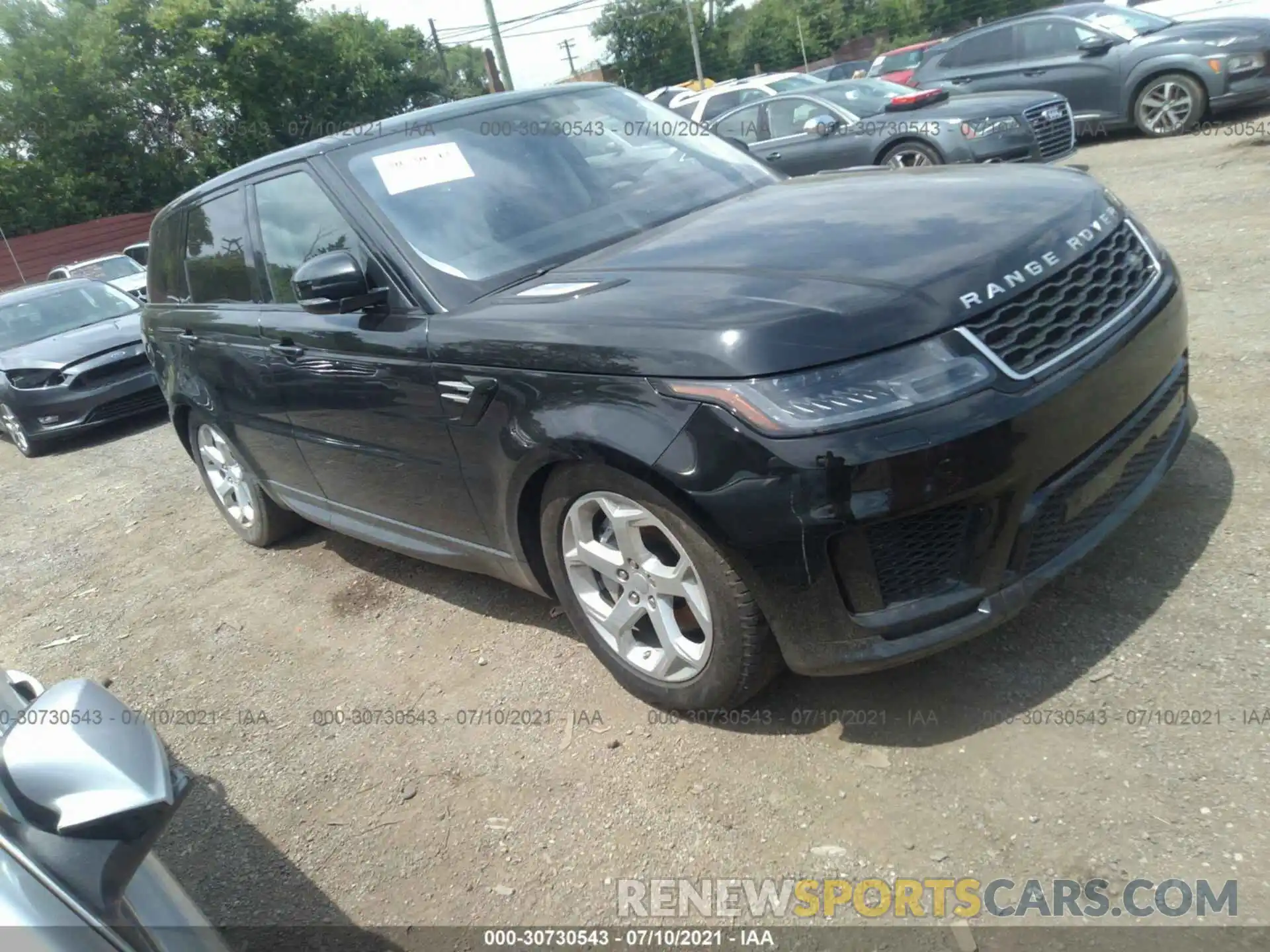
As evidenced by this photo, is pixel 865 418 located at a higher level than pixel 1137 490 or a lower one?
higher

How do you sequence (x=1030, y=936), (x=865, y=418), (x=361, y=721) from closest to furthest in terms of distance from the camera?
(x=1030, y=936) < (x=865, y=418) < (x=361, y=721)

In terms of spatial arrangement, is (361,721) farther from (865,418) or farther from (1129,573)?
(1129,573)

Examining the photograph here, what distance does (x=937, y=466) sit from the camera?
2.29 m

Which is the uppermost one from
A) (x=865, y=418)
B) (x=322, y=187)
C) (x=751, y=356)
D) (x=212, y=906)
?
(x=322, y=187)

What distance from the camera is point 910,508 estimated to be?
2.31m

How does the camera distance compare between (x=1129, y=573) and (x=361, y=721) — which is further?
(x=361, y=721)

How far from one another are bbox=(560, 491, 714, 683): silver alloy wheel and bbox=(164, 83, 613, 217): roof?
1753 mm

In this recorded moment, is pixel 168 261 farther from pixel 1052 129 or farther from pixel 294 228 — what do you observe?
pixel 1052 129

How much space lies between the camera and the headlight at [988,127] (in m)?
9.26

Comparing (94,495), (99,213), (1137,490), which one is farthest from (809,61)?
(1137,490)

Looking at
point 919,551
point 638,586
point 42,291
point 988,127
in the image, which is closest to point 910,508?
point 919,551

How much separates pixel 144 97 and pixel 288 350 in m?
33.8

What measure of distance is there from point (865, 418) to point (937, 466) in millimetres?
202

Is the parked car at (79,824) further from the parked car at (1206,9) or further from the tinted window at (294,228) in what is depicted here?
the parked car at (1206,9)
